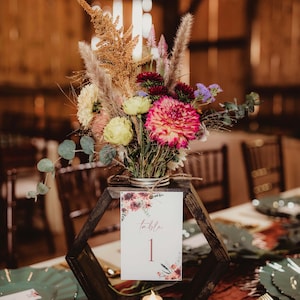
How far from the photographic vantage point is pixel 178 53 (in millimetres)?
1002

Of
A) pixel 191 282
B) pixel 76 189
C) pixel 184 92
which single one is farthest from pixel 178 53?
pixel 76 189

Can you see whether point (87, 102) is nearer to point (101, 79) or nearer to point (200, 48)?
point (101, 79)

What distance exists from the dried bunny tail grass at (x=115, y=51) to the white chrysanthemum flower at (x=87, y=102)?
53 millimetres

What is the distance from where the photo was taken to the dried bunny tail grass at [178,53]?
1.00 metres

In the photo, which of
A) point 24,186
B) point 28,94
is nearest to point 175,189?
point 24,186

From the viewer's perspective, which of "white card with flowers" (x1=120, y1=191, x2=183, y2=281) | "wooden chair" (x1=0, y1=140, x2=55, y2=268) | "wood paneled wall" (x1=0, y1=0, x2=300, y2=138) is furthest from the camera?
"wood paneled wall" (x1=0, y1=0, x2=300, y2=138)

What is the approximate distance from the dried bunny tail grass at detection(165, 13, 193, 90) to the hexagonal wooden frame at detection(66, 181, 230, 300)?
23 centimetres

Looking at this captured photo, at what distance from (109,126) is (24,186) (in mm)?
2572

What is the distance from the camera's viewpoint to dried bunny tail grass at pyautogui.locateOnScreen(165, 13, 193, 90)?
3.28 feet

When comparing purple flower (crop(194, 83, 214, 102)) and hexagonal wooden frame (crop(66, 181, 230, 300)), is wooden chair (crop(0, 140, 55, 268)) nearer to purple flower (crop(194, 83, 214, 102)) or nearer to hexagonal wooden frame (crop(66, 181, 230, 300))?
hexagonal wooden frame (crop(66, 181, 230, 300))

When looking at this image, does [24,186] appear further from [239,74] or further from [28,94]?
[28,94]

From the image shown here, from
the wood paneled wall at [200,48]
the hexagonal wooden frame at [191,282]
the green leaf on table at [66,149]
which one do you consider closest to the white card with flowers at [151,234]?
the hexagonal wooden frame at [191,282]

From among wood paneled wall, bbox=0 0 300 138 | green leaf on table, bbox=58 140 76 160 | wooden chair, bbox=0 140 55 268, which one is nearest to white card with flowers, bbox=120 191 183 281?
green leaf on table, bbox=58 140 76 160

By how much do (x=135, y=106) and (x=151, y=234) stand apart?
0.94 ft
